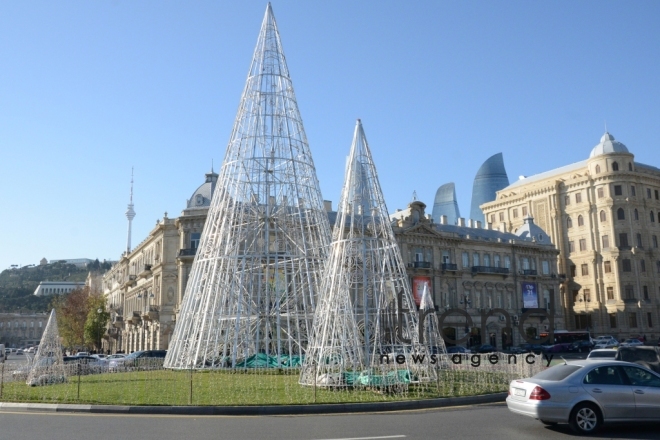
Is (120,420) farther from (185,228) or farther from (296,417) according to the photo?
(185,228)

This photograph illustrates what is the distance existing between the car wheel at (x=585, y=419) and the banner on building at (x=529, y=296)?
61560 mm

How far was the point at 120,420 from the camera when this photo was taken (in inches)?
564

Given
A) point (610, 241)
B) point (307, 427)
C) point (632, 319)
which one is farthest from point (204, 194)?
point (632, 319)

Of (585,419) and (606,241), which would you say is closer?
(585,419)

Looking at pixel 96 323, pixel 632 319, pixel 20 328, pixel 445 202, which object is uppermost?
pixel 445 202

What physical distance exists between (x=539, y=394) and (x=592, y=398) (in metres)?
0.95

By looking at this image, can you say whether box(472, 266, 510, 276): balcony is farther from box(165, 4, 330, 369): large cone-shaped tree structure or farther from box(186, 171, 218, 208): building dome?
box(165, 4, 330, 369): large cone-shaped tree structure

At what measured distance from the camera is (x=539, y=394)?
11852mm

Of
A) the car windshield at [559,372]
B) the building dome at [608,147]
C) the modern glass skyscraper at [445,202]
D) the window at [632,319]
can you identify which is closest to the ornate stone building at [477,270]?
the window at [632,319]

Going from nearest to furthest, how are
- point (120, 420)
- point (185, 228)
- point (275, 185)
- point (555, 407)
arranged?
1. point (555, 407)
2. point (120, 420)
3. point (275, 185)
4. point (185, 228)

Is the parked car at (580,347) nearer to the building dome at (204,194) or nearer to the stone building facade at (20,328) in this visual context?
the building dome at (204,194)

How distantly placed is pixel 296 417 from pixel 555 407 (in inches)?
232

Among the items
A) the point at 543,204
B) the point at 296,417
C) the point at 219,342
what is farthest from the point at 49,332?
the point at 543,204

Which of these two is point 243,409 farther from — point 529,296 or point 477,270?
point 529,296
